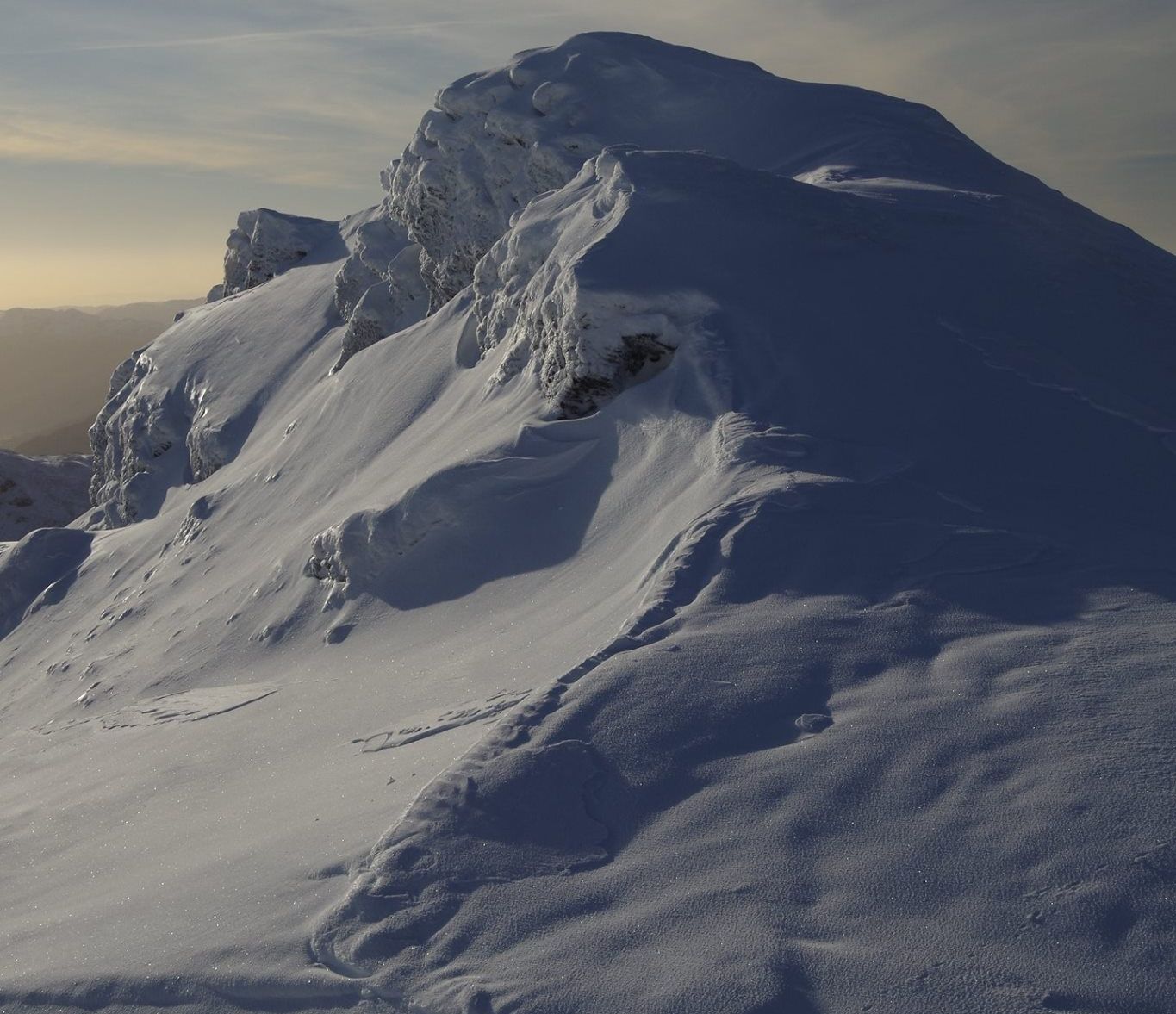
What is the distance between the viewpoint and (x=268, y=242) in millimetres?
32094

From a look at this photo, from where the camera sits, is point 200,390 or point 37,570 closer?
point 37,570

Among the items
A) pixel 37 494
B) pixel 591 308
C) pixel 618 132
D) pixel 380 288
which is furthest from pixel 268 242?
pixel 591 308

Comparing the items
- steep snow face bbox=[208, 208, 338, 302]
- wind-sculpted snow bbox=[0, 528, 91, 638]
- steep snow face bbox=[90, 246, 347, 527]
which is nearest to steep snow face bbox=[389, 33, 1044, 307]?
steep snow face bbox=[90, 246, 347, 527]

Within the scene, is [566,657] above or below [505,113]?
below

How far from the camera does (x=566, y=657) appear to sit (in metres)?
6.39

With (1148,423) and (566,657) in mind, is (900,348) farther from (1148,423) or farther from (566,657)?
(566,657)

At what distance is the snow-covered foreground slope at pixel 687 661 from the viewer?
376 cm

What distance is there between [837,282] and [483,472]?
409 cm

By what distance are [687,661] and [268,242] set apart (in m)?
30.2

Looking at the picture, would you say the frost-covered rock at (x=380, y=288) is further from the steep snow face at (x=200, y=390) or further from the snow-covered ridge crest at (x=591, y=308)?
the snow-covered ridge crest at (x=591, y=308)

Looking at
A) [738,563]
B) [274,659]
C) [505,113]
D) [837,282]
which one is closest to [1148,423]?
[837,282]

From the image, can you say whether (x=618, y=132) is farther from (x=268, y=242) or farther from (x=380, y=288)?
(x=268, y=242)

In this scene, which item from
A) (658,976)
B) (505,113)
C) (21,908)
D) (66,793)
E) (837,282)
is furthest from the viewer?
(505,113)

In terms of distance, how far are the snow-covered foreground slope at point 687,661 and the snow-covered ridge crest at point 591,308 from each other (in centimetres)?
6
